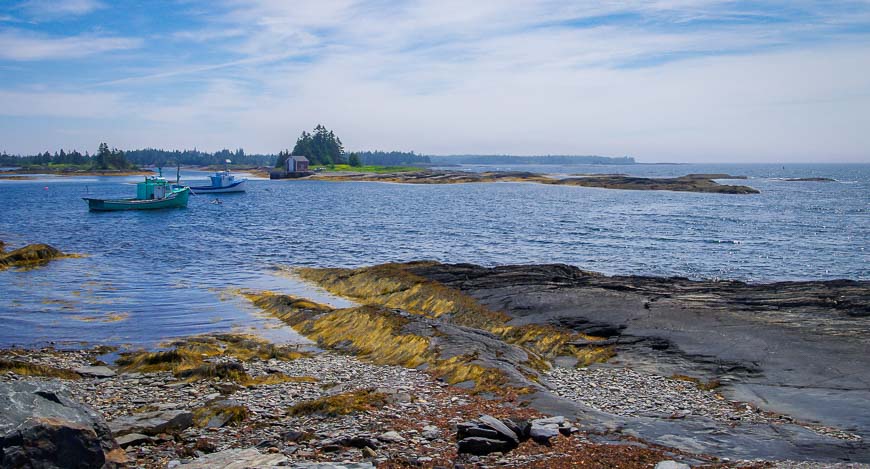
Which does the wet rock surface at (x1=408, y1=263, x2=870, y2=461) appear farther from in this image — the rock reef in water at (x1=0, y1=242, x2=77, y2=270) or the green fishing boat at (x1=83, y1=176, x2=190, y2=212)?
the green fishing boat at (x1=83, y1=176, x2=190, y2=212)

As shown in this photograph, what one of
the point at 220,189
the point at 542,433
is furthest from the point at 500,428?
the point at 220,189

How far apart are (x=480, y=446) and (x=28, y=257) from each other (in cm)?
3641

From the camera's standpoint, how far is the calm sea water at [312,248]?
26.5m

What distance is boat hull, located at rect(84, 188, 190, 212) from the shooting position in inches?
3147

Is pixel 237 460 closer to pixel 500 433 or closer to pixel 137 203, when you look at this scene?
pixel 500 433

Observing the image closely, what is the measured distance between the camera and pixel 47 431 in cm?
959

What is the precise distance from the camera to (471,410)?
46.3ft

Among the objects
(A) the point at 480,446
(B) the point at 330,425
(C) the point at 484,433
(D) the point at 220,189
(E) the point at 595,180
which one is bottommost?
(B) the point at 330,425

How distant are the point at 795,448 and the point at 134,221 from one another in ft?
231

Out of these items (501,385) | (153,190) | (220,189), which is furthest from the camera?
(220,189)

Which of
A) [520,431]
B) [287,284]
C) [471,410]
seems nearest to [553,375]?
[471,410]

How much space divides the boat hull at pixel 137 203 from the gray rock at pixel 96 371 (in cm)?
6697

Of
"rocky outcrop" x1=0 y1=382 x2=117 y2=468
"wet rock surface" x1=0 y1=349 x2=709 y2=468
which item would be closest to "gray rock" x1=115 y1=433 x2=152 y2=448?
"wet rock surface" x1=0 y1=349 x2=709 y2=468

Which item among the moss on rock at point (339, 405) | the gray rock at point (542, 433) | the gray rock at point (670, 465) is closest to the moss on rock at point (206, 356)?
the moss on rock at point (339, 405)
